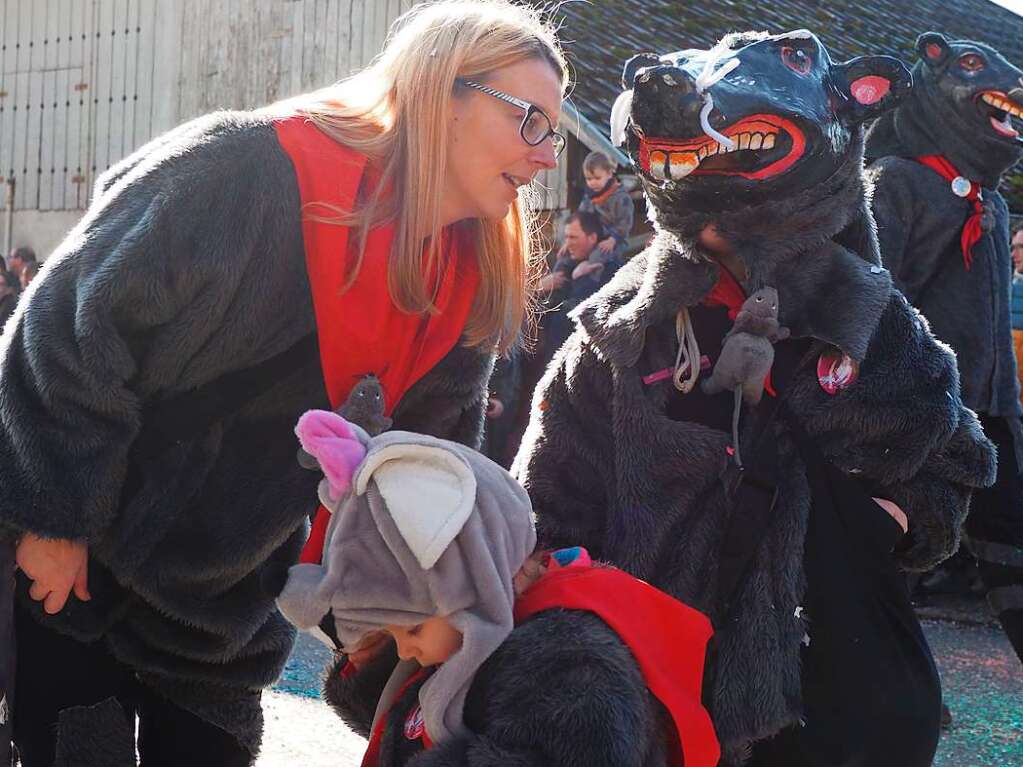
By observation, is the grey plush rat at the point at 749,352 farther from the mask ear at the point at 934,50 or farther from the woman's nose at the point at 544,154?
the mask ear at the point at 934,50

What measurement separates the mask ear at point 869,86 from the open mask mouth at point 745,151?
0.23 metres

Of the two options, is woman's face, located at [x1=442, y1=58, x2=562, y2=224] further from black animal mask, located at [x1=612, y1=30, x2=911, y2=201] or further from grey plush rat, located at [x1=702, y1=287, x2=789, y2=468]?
grey plush rat, located at [x1=702, y1=287, x2=789, y2=468]

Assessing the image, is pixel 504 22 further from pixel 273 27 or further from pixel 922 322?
pixel 273 27

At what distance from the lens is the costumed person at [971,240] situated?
14.5ft

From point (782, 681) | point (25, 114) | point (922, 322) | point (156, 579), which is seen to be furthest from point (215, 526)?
point (25, 114)

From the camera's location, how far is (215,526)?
2594 mm

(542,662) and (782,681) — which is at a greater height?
(542,662)

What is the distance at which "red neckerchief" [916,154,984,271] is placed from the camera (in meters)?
4.62

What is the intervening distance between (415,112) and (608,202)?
4633 millimetres

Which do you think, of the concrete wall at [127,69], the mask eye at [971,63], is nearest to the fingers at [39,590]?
the mask eye at [971,63]

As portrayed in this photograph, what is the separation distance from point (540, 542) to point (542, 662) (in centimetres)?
65

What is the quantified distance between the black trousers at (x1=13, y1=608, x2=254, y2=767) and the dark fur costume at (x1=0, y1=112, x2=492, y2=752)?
0.16 feet

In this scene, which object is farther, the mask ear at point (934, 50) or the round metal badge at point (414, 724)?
the mask ear at point (934, 50)

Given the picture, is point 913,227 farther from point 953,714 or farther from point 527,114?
point 527,114
